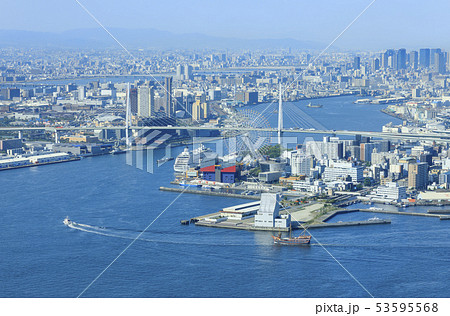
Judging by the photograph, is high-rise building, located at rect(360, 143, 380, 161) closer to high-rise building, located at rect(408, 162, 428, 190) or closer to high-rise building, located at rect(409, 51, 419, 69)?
high-rise building, located at rect(408, 162, 428, 190)

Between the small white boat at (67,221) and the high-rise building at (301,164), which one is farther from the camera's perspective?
the high-rise building at (301,164)

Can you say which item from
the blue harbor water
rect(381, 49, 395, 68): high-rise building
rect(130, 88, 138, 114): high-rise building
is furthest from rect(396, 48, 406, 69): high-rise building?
the blue harbor water

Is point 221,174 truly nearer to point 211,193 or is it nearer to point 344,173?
point 211,193

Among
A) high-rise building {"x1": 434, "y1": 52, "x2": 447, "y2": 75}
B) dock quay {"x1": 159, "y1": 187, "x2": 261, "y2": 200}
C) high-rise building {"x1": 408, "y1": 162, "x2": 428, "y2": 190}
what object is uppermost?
high-rise building {"x1": 434, "y1": 52, "x2": 447, "y2": 75}

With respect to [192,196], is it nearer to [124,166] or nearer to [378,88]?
[124,166]

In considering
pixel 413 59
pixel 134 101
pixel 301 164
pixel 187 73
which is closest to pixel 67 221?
pixel 301 164

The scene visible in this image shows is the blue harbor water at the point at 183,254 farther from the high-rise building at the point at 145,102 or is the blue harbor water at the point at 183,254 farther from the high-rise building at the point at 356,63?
the high-rise building at the point at 356,63

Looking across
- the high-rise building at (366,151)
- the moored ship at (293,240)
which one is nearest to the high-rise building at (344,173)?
the high-rise building at (366,151)
